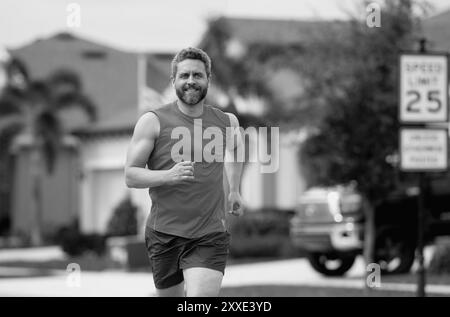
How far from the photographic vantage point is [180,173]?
240 inches

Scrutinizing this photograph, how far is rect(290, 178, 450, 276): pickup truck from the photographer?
17359 millimetres

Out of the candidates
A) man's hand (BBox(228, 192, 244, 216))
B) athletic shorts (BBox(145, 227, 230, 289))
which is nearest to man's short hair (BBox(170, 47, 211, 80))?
man's hand (BBox(228, 192, 244, 216))

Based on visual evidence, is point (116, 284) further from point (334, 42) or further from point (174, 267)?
point (174, 267)

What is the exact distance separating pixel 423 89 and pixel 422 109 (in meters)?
0.21

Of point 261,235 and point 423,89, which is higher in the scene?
point 423,89

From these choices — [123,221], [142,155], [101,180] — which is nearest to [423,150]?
[142,155]

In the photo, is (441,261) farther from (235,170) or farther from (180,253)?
(180,253)

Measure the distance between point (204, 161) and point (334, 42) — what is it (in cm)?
1063

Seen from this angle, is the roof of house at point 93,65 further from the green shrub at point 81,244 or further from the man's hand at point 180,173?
the man's hand at point 180,173

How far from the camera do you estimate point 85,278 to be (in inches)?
799

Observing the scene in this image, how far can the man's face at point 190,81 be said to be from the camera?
634cm

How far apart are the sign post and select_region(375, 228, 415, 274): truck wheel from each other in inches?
210

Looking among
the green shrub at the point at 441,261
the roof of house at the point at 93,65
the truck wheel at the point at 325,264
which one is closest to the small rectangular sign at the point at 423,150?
the green shrub at the point at 441,261
